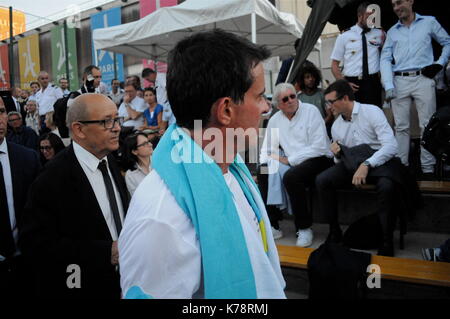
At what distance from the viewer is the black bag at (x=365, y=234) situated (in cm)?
322

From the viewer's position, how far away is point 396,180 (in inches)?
125

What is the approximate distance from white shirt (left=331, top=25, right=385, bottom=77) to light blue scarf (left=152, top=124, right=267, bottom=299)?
417cm

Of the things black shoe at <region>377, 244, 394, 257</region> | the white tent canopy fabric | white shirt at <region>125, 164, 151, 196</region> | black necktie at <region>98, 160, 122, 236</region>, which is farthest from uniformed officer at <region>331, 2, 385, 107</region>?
black necktie at <region>98, 160, 122, 236</region>

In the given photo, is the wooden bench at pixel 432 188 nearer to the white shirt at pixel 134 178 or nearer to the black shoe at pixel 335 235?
the black shoe at pixel 335 235

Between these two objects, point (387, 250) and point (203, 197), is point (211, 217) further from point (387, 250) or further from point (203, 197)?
point (387, 250)

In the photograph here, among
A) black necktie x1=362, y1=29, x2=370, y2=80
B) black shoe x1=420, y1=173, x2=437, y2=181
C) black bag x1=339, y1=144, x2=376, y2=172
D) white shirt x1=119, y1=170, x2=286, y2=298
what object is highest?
black necktie x1=362, y1=29, x2=370, y2=80

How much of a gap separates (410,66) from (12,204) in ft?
13.9

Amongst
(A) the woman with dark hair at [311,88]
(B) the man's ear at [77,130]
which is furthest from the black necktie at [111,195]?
(A) the woman with dark hair at [311,88]

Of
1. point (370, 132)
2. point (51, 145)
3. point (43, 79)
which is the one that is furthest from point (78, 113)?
point (43, 79)

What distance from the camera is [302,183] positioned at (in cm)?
372

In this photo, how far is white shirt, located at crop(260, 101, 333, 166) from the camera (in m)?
3.92

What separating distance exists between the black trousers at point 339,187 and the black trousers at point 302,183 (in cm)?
18

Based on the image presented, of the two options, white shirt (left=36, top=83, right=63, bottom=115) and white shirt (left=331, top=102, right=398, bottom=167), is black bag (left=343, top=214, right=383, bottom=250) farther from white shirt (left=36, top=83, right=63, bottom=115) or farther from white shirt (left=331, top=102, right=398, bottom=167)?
white shirt (left=36, top=83, right=63, bottom=115)

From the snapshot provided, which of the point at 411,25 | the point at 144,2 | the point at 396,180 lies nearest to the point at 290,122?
the point at 396,180
